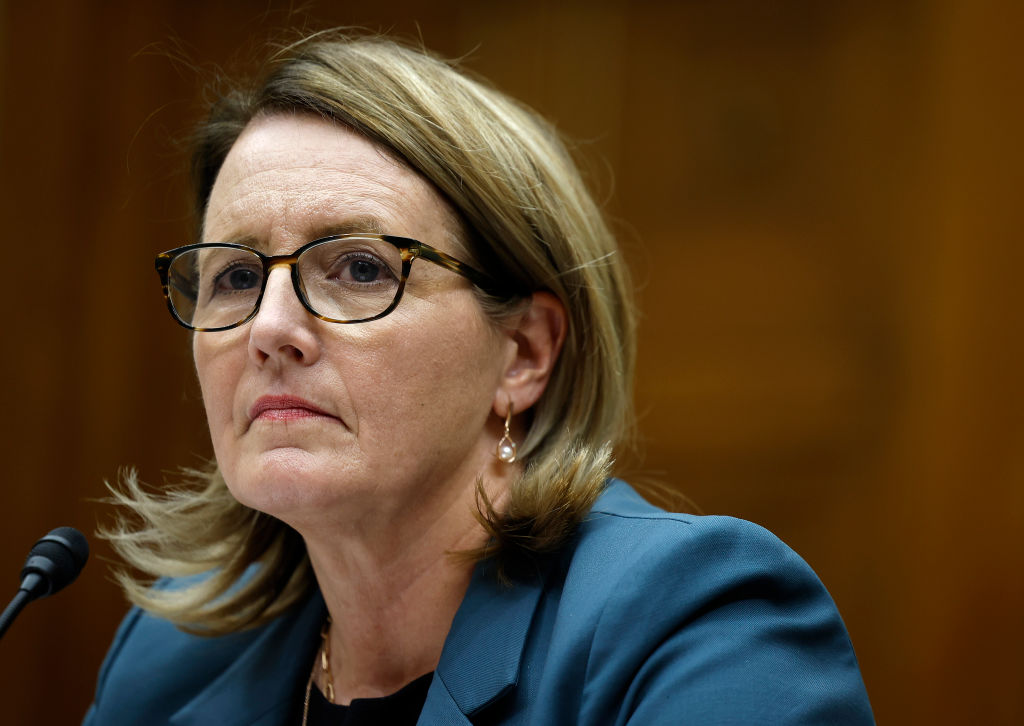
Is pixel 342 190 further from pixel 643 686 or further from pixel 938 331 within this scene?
pixel 938 331

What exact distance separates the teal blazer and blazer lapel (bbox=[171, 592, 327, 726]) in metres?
0.41

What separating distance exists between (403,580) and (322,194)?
575mm

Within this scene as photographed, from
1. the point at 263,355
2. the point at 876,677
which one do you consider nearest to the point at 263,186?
the point at 263,355

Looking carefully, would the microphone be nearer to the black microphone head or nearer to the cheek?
the black microphone head

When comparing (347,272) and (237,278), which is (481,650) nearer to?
(347,272)

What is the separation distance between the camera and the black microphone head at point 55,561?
1.30 meters

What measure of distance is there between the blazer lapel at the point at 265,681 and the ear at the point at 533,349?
54 cm

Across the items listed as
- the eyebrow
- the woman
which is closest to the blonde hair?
the woman

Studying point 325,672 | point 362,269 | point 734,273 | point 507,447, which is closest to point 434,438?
point 507,447

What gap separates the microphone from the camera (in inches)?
50.4

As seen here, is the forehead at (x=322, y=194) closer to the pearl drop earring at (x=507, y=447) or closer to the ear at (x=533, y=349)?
→ the ear at (x=533, y=349)

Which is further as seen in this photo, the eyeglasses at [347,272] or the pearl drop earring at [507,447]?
the pearl drop earring at [507,447]

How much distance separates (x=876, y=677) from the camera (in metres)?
2.36

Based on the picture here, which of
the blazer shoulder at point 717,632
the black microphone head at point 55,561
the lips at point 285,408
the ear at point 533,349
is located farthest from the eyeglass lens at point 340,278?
the blazer shoulder at point 717,632
